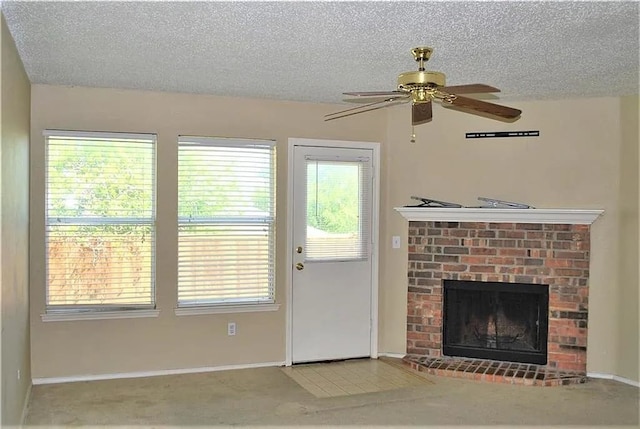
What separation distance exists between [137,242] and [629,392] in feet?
13.2

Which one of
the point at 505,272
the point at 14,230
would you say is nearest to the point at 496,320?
the point at 505,272

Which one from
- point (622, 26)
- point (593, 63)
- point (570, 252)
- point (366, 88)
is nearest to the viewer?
point (622, 26)

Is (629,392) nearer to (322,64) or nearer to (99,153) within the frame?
(322,64)

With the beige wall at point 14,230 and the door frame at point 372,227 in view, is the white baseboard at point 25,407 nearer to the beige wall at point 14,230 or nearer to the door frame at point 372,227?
the beige wall at point 14,230

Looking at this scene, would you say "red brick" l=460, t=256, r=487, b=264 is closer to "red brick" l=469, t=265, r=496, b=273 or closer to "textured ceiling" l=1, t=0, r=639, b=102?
"red brick" l=469, t=265, r=496, b=273

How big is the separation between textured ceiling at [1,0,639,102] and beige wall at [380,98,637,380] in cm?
42

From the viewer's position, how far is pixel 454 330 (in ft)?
18.1

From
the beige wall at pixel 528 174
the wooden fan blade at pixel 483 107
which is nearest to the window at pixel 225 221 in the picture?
the beige wall at pixel 528 174

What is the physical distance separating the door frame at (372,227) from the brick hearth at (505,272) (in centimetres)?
31

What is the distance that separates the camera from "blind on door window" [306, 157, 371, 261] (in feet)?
18.0

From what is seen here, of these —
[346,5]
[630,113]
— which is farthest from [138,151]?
[630,113]

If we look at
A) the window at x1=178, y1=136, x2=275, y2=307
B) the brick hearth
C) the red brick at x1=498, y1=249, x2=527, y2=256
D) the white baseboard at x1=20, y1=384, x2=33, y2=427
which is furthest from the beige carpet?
the red brick at x1=498, y1=249, x2=527, y2=256

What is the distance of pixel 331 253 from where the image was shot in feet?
18.1

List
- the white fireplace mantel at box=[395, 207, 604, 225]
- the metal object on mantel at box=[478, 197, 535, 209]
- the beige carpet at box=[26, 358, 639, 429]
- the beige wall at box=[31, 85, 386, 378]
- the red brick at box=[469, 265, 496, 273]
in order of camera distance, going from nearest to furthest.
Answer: the beige carpet at box=[26, 358, 639, 429]
the beige wall at box=[31, 85, 386, 378]
the white fireplace mantel at box=[395, 207, 604, 225]
the metal object on mantel at box=[478, 197, 535, 209]
the red brick at box=[469, 265, 496, 273]
